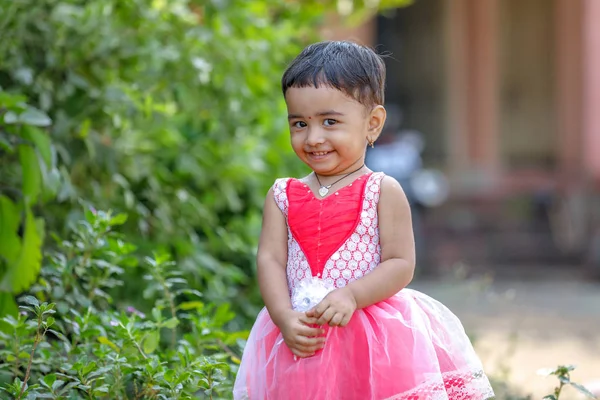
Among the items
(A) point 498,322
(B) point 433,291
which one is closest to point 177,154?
(A) point 498,322

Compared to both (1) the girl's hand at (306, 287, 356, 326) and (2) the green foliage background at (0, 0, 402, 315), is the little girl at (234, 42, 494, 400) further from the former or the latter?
(2) the green foliage background at (0, 0, 402, 315)

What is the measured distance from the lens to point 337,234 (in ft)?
8.04

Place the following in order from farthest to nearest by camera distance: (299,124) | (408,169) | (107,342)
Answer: (408,169), (107,342), (299,124)

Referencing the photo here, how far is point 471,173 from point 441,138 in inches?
26.8

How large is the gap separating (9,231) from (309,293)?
1.22 m

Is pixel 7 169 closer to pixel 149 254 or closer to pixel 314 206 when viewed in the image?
pixel 149 254

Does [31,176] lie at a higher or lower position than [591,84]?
lower

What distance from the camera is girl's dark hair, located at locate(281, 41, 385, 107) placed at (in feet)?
7.98

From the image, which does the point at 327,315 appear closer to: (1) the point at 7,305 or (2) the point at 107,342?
(2) the point at 107,342

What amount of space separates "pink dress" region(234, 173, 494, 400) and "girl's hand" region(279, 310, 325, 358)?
1.2 inches

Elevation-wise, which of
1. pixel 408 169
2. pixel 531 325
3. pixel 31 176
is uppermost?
pixel 408 169

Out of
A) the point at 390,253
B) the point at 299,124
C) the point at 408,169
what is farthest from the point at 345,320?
the point at 408,169

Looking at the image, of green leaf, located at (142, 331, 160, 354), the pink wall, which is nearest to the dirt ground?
the pink wall

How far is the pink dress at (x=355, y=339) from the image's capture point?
92.3 inches
